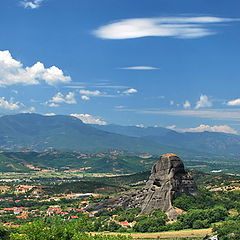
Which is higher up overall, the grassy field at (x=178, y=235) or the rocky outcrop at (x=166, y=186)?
the rocky outcrop at (x=166, y=186)

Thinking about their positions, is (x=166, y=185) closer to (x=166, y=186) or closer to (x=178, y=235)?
(x=166, y=186)

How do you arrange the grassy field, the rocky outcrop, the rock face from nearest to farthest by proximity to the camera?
the grassy field < the rocky outcrop < the rock face

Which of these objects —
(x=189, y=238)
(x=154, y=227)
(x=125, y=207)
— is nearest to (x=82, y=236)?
(x=189, y=238)

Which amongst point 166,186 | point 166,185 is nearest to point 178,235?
point 166,186

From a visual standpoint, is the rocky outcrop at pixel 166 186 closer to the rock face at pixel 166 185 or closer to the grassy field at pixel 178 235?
the rock face at pixel 166 185

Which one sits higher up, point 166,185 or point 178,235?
point 166,185

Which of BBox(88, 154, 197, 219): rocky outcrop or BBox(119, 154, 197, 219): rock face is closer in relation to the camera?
BBox(88, 154, 197, 219): rocky outcrop

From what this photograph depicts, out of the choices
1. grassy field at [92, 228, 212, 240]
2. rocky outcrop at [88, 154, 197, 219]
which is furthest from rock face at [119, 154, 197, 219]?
grassy field at [92, 228, 212, 240]

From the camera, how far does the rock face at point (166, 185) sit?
131 m

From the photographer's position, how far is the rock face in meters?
131

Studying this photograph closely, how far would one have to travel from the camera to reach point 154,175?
140 meters

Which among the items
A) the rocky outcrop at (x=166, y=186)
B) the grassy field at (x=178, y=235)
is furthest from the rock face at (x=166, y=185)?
the grassy field at (x=178, y=235)

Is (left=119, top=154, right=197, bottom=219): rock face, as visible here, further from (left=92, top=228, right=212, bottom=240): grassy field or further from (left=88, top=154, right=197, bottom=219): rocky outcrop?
(left=92, top=228, right=212, bottom=240): grassy field

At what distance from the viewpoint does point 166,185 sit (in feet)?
437
